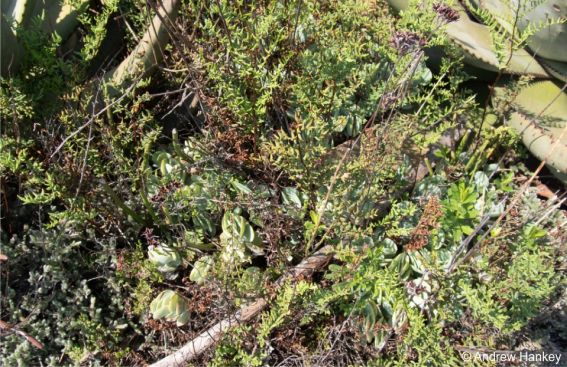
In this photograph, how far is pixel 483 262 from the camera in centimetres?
192

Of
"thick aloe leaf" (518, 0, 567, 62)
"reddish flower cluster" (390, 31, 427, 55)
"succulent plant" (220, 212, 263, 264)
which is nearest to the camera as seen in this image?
"reddish flower cluster" (390, 31, 427, 55)

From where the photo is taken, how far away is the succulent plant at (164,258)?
1.96 meters

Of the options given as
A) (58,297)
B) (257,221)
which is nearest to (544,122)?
(257,221)

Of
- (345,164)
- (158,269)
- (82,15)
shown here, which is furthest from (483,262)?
(82,15)

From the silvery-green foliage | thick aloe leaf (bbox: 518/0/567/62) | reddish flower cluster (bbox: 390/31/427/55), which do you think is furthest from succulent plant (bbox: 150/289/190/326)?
thick aloe leaf (bbox: 518/0/567/62)

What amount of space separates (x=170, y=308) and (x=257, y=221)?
42cm

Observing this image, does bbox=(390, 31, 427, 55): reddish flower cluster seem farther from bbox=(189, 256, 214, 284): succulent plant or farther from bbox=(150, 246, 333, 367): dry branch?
bbox=(189, 256, 214, 284): succulent plant

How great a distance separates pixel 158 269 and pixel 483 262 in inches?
42.5

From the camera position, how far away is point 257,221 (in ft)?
6.77

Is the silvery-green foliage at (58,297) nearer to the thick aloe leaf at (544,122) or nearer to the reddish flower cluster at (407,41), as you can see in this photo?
the reddish flower cluster at (407,41)

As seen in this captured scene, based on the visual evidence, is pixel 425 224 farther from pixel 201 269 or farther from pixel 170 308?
pixel 170 308

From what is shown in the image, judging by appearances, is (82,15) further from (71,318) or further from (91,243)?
(71,318)

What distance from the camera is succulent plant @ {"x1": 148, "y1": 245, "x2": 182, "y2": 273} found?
1.96 meters

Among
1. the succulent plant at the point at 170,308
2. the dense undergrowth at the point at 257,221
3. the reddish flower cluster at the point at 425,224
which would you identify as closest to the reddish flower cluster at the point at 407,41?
the dense undergrowth at the point at 257,221
